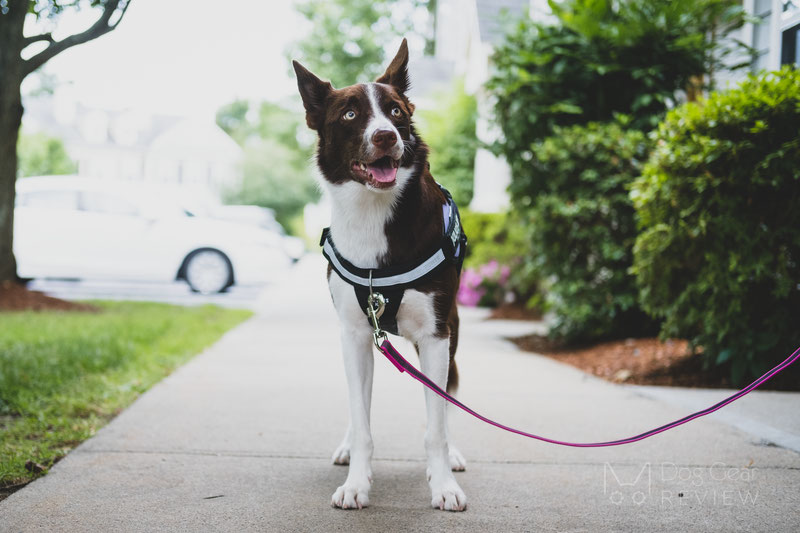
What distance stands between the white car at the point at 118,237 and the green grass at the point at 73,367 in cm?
410

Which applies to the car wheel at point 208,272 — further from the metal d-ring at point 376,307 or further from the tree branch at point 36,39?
the metal d-ring at point 376,307

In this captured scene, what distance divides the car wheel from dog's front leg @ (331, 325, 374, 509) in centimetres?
1140

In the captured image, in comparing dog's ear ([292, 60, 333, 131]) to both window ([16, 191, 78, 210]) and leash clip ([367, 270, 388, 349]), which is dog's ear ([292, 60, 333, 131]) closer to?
leash clip ([367, 270, 388, 349])

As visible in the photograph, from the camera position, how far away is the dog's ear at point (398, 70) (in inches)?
128

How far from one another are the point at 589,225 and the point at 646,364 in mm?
1574

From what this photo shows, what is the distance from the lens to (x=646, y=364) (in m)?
6.17

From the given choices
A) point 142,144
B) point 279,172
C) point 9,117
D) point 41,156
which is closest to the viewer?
point 9,117

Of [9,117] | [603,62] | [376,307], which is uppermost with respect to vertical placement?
[603,62]

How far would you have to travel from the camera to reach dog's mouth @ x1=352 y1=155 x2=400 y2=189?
2.84 meters

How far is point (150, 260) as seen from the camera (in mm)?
13594

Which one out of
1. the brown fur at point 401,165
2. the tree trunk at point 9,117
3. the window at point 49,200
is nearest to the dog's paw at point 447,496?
the brown fur at point 401,165

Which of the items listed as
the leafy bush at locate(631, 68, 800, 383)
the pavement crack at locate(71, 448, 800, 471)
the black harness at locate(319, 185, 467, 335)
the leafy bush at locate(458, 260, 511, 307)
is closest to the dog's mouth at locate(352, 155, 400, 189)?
the black harness at locate(319, 185, 467, 335)

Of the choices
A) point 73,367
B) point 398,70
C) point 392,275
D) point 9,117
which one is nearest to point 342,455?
point 392,275

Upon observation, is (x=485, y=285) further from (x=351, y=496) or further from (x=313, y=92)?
(x=351, y=496)
